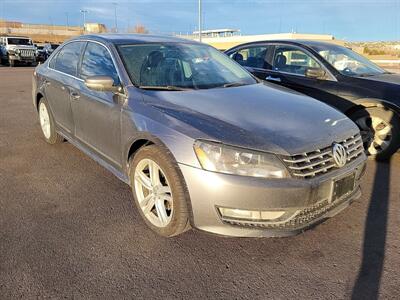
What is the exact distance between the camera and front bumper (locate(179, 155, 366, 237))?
97.4 inches

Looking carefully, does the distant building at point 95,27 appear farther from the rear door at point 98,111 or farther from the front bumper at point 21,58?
the rear door at point 98,111

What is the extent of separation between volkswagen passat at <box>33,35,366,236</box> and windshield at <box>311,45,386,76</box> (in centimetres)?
194

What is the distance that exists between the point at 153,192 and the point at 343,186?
1.53 meters

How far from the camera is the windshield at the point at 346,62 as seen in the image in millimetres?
5373

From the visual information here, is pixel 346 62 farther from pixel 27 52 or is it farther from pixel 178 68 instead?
pixel 27 52

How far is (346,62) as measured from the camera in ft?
18.1

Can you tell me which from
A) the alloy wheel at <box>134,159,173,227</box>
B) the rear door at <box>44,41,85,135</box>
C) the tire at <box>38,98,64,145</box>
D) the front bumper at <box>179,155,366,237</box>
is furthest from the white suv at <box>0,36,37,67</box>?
the front bumper at <box>179,155,366,237</box>

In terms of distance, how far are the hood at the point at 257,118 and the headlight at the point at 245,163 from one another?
0.18 ft

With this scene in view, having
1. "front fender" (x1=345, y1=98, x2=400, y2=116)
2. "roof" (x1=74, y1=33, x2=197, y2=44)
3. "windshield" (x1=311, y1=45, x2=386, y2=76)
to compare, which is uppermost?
"roof" (x1=74, y1=33, x2=197, y2=44)

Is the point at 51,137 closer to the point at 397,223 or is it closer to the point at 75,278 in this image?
the point at 75,278

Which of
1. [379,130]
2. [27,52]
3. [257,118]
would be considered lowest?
[379,130]

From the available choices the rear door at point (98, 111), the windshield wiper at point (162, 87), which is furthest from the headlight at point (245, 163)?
the rear door at point (98, 111)

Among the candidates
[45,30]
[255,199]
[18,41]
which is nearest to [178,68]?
[255,199]

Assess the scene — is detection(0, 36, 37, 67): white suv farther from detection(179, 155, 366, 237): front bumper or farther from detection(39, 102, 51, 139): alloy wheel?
detection(179, 155, 366, 237): front bumper
